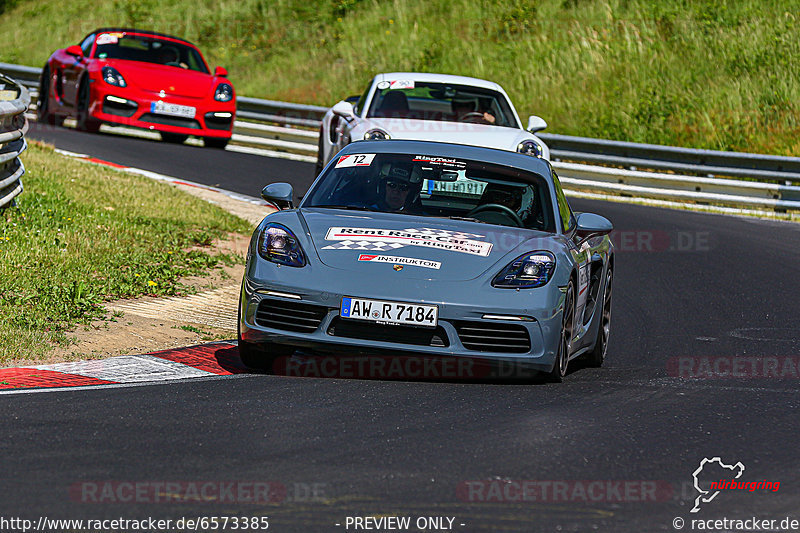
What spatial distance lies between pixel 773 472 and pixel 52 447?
2.75 metres

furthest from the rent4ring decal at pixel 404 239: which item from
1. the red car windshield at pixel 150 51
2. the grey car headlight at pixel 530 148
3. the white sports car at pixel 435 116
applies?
the red car windshield at pixel 150 51

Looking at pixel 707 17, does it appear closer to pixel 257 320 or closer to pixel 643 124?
pixel 643 124

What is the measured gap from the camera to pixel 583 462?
5.16 m

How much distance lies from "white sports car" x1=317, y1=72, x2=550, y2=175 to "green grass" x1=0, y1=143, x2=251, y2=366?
5.47 ft

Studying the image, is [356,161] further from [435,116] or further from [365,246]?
[435,116]

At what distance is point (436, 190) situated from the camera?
26.7 feet

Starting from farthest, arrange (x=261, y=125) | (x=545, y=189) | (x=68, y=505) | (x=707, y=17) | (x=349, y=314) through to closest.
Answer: (x=707, y=17) → (x=261, y=125) → (x=545, y=189) → (x=349, y=314) → (x=68, y=505)

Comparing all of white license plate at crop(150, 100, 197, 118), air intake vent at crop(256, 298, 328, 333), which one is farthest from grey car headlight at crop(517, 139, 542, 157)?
white license plate at crop(150, 100, 197, 118)

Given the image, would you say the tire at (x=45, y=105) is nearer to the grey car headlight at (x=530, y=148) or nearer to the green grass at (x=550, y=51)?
the green grass at (x=550, y=51)

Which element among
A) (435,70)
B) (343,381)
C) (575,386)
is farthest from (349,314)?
(435,70)

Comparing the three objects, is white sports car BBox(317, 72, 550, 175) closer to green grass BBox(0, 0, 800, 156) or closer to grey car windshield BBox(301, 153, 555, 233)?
grey car windshield BBox(301, 153, 555, 233)

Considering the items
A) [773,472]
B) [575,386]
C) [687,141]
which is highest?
[773,472]

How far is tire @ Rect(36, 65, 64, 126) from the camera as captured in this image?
68.7ft

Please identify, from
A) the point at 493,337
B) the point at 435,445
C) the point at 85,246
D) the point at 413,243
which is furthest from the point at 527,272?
the point at 85,246
